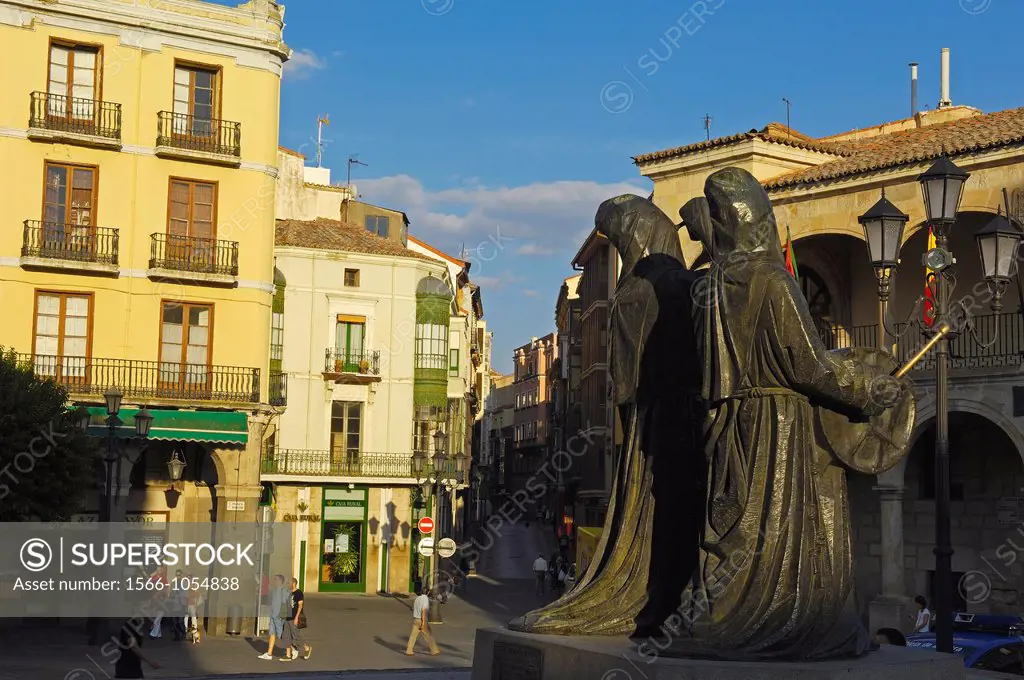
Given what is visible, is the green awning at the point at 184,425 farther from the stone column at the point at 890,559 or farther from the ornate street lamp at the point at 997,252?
the ornate street lamp at the point at 997,252

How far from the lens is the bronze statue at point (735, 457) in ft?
23.2

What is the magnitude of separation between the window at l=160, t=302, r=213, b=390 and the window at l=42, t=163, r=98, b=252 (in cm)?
257

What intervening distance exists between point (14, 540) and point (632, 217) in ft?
63.5

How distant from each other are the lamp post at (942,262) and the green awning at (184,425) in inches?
849

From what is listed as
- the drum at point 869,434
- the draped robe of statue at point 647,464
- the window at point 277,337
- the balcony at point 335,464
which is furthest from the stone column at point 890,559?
the window at point 277,337

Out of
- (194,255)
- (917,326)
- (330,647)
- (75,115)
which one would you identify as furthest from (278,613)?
(75,115)

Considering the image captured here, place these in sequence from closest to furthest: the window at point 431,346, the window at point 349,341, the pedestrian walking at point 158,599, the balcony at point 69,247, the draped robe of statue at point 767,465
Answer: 1. the draped robe of statue at point 767,465
2. the pedestrian walking at point 158,599
3. the balcony at point 69,247
4. the window at point 349,341
5. the window at point 431,346

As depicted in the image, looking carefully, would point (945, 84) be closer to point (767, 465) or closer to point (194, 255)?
point (194, 255)

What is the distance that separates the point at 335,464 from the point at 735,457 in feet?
120

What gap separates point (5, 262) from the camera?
101 ft

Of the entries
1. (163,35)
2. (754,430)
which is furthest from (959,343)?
(754,430)

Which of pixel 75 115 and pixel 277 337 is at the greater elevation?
pixel 75 115

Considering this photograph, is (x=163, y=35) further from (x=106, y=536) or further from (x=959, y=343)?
(x=959, y=343)

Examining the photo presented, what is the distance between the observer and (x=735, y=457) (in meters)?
7.28
